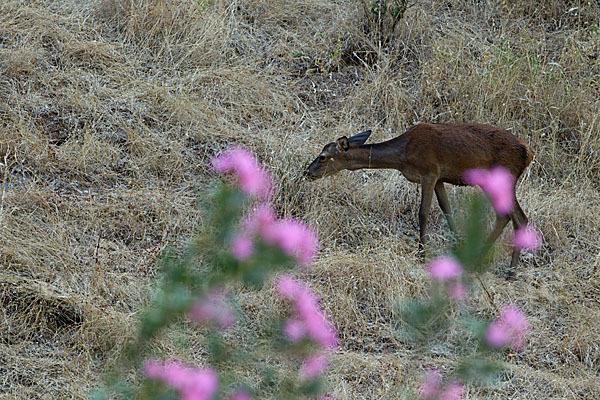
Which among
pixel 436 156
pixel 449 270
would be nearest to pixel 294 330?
pixel 449 270

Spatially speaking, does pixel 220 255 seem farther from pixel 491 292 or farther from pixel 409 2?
pixel 409 2

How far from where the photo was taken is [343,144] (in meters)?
6.65

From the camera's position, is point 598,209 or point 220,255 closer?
point 220,255

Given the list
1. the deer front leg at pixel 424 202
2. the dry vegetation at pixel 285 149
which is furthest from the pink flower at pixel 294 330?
Result: the deer front leg at pixel 424 202

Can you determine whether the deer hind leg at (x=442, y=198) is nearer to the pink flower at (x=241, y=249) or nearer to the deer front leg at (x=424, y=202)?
the deer front leg at (x=424, y=202)

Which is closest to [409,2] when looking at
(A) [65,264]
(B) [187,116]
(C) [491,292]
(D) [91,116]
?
(B) [187,116]

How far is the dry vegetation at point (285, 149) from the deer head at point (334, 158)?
0.27 m

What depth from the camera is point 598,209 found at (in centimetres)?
709

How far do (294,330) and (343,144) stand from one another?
441cm

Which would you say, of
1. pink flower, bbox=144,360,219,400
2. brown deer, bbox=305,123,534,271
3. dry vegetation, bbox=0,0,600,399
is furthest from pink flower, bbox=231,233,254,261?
brown deer, bbox=305,123,534,271

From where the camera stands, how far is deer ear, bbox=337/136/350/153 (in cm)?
662

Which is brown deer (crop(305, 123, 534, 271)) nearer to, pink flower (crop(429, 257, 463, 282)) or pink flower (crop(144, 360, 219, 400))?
pink flower (crop(429, 257, 463, 282))

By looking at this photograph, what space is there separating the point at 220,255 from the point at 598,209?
549cm

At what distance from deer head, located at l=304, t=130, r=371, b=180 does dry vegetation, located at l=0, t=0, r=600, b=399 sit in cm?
27
